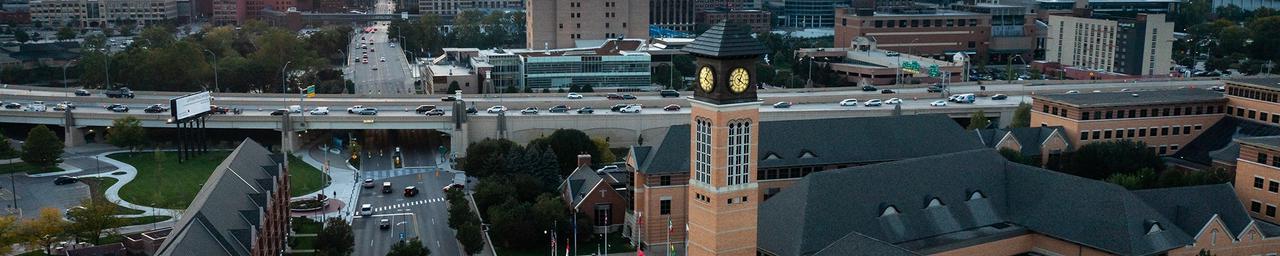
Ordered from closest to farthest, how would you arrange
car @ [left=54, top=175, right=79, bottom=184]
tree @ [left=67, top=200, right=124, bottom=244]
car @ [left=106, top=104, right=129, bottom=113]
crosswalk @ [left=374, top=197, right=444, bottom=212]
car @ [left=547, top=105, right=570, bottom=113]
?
tree @ [left=67, top=200, right=124, bottom=244]
crosswalk @ [left=374, top=197, right=444, bottom=212]
car @ [left=54, top=175, right=79, bottom=184]
car @ [left=106, top=104, right=129, bottom=113]
car @ [left=547, top=105, right=570, bottom=113]

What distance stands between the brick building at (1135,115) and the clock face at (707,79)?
4591cm

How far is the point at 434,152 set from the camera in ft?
349

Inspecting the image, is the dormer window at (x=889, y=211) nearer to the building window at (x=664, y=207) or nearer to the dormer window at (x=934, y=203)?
the dormer window at (x=934, y=203)

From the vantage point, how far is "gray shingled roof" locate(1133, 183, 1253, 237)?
192ft

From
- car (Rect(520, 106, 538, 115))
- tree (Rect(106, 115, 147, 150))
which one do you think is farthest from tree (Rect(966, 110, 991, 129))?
tree (Rect(106, 115, 147, 150))

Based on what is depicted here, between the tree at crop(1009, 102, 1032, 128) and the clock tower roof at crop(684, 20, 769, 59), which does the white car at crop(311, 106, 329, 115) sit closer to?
the tree at crop(1009, 102, 1032, 128)

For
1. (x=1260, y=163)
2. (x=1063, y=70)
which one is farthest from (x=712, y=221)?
(x=1063, y=70)

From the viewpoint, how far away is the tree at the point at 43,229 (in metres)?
64.9

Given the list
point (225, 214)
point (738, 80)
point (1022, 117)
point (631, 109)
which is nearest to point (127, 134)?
point (631, 109)

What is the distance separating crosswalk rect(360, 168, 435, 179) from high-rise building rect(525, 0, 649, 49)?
7672 centimetres

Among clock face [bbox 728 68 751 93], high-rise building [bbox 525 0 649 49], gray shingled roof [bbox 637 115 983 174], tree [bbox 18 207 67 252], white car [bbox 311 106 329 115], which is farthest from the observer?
high-rise building [bbox 525 0 649 49]

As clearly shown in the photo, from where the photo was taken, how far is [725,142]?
47.5m

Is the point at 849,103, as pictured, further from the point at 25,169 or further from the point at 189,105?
the point at 25,169

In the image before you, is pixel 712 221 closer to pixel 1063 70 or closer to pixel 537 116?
pixel 537 116
